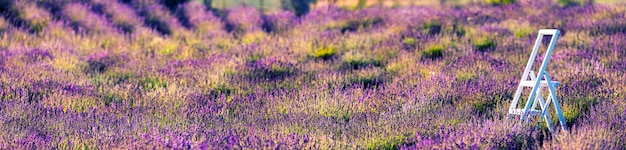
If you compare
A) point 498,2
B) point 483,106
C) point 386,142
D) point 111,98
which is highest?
point 386,142

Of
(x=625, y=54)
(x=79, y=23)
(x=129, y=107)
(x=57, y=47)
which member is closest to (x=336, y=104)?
(x=129, y=107)

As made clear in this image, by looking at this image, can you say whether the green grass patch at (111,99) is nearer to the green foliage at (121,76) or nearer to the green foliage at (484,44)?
the green foliage at (121,76)

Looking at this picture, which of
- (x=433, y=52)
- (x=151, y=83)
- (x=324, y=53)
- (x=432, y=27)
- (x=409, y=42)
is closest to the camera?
(x=151, y=83)

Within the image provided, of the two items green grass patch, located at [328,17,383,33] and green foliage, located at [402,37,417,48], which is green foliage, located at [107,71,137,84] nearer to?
green foliage, located at [402,37,417,48]

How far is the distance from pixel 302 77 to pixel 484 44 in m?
2.48

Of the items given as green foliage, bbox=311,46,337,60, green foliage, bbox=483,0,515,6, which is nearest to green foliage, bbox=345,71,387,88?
green foliage, bbox=311,46,337,60

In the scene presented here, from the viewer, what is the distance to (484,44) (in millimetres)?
8242

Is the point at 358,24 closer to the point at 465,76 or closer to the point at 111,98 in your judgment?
the point at 465,76

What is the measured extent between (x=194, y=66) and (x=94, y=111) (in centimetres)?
226

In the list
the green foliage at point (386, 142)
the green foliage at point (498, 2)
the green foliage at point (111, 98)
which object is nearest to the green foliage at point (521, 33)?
the green foliage at point (498, 2)

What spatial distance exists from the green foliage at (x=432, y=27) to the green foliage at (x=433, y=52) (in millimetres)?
1209

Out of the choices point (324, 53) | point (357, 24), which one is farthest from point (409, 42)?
point (357, 24)

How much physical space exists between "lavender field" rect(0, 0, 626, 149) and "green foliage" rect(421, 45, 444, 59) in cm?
2

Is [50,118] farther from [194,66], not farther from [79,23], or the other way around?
[79,23]
